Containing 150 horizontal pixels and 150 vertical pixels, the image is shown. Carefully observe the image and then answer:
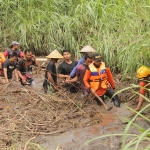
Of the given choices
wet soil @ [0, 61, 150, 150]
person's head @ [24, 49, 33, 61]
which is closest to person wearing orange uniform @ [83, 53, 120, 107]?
wet soil @ [0, 61, 150, 150]

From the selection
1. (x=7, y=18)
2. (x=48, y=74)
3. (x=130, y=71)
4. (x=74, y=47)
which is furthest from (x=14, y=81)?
(x=7, y=18)

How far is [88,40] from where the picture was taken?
8.37 m

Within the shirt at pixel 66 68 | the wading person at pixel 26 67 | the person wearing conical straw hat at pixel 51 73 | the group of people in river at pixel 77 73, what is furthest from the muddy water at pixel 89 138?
the wading person at pixel 26 67

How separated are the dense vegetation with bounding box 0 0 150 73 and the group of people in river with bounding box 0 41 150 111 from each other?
0.48 m

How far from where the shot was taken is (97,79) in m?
6.33

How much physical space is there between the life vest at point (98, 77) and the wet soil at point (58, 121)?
0.91ft

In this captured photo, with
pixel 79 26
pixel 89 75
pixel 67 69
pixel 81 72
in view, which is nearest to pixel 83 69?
pixel 81 72

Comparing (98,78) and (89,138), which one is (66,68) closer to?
(98,78)

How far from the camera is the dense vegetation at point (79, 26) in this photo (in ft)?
23.0

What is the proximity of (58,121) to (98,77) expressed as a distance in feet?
3.94

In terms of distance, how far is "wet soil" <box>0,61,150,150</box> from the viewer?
470 cm

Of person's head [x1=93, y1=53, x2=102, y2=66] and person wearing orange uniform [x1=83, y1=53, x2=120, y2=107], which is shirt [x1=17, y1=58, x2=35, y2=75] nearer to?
person wearing orange uniform [x1=83, y1=53, x2=120, y2=107]

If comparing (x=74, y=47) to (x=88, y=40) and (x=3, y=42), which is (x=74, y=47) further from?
(x=3, y=42)

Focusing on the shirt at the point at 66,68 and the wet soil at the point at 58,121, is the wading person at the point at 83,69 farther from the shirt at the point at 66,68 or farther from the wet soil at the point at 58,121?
the shirt at the point at 66,68
